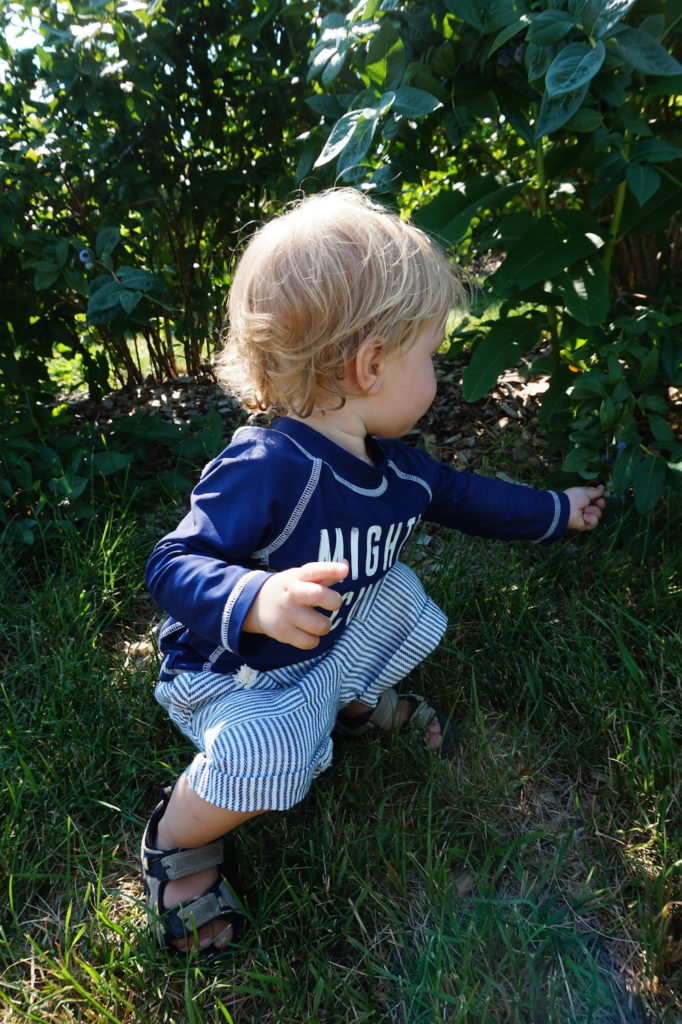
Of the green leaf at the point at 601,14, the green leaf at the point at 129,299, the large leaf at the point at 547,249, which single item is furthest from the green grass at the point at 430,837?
the green leaf at the point at 601,14

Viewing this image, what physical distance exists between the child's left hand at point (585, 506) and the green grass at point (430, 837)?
0.10 meters

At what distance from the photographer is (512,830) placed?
162cm

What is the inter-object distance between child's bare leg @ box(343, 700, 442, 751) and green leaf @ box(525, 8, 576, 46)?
1.35m

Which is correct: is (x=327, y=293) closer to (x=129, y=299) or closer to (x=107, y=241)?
(x=129, y=299)

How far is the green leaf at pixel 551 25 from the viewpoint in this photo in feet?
4.91

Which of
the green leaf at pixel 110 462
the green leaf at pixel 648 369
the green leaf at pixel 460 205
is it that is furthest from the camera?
the green leaf at pixel 110 462

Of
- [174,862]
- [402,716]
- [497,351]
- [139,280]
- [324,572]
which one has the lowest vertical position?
[402,716]

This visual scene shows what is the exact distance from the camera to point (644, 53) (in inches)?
62.1

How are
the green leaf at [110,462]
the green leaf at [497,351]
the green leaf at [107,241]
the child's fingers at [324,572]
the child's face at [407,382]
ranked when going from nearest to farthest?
the child's fingers at [324,572] → the child's face at [407,382] → the green leaf at [497,351] → the green leaf at [107,241] → the green leaf at [110,462]

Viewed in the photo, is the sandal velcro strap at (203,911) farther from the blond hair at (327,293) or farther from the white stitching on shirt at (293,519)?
the blond hair at (327,293)

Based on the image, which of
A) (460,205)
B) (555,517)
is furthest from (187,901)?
A: (460,205)

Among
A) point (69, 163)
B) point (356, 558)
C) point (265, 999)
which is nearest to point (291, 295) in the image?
point (356, 558)

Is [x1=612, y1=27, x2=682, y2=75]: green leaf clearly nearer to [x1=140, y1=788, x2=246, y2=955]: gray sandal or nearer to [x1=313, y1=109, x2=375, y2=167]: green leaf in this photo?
[x1=313, y1=109, x2=375, y2=167]: green leaf

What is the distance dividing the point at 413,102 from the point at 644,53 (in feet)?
1.44
